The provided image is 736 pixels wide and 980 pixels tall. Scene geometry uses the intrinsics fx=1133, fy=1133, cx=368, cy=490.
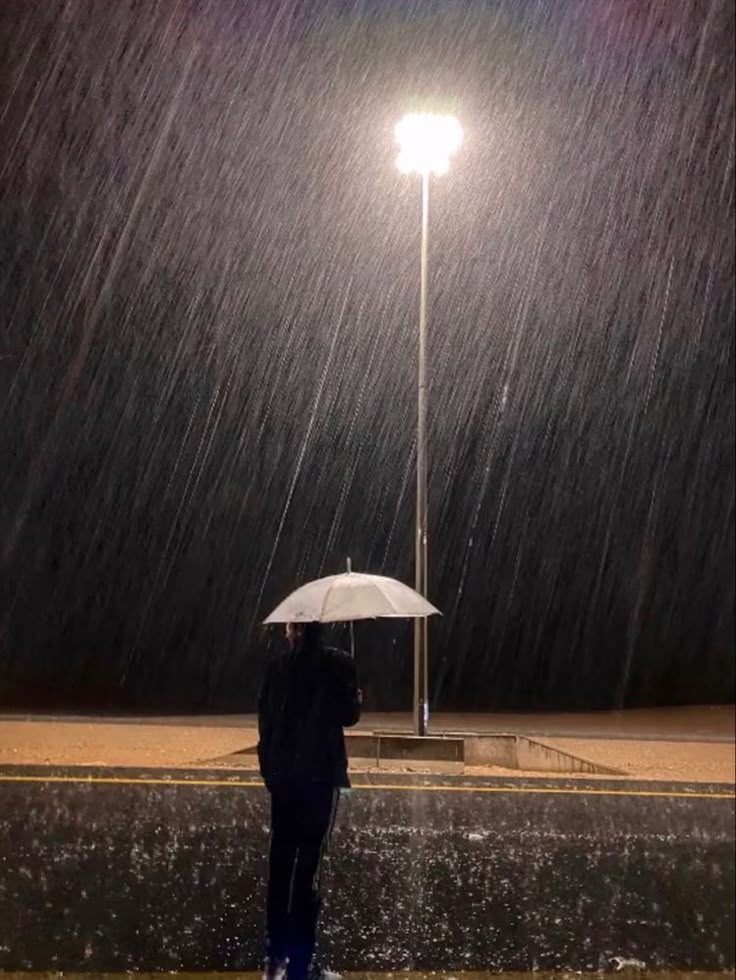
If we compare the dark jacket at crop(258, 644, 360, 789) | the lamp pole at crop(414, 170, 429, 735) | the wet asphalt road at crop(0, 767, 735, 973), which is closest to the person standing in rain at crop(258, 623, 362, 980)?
the dark jacket at crop(258, 644, 360, 789)

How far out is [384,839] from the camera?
852 cm

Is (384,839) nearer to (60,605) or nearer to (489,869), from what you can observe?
(489,869)

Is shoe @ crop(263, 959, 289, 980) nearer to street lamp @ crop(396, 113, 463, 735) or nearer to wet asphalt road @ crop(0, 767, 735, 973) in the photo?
wet asphalt road @ crop(0, 767, 735, 973)

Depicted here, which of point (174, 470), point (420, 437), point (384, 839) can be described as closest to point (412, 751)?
point (420, 437)

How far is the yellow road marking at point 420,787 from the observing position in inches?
442

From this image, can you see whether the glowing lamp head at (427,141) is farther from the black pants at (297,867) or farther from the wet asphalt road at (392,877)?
the black pants at (297,867)

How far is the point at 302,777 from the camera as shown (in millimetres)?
4699

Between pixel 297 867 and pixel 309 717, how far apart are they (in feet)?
2.10

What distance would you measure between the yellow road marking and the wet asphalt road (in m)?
0.05

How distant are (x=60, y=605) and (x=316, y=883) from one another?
20.0 m

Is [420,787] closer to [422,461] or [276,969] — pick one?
[422,461]

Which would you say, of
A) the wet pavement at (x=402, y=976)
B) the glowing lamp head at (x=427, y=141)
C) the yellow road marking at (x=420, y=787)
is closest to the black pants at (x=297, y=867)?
the wet pavement at (x=402, y=976)

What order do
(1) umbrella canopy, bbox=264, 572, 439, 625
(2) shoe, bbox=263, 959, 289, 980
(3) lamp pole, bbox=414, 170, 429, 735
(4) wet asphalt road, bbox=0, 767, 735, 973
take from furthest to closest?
(3) lamp pole, bbox=414, 170, 429, 735, (4) wet asphalt road, bbox=0, 767, 735, 973, (1) umbrella canopy, bbox=264, 572, 439, 625, (2) shoe, bbox=263, 959, 289, 980

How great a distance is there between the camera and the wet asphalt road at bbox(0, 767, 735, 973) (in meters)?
5.61
